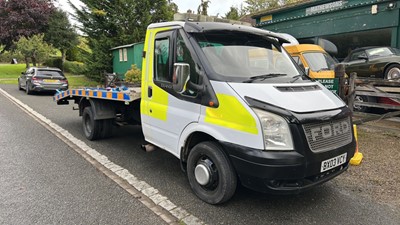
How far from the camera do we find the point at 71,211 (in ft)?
11.6

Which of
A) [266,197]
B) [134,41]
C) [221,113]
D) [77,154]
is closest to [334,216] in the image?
[266,197]

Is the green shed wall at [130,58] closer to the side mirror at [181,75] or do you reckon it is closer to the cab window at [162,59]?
the cab window at [162,59]

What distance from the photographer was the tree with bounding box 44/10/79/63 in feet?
108

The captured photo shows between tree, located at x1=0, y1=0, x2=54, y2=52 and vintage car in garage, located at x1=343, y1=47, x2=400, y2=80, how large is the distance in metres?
31.0

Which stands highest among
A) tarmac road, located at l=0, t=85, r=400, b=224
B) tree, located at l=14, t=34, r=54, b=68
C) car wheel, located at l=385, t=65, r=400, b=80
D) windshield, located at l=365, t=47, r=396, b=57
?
tree, located at l=14, t=34, r=54, b=68

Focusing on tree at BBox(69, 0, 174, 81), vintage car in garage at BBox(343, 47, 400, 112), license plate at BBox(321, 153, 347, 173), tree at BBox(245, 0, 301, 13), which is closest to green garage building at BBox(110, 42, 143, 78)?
tree at BBox(69, 0, 174, 81)

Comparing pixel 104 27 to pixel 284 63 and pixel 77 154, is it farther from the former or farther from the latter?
pixel 284 63

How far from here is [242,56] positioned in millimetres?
3967

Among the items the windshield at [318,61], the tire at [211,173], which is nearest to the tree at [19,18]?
the windshield at [318,61]

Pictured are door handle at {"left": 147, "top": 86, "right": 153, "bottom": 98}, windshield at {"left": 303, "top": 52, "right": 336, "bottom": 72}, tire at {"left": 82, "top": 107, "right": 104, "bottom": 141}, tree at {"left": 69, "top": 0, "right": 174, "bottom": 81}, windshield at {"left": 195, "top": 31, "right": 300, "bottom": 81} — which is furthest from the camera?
tree at {"left": 69, "top": 0, "right": 174, "bottom": 81}

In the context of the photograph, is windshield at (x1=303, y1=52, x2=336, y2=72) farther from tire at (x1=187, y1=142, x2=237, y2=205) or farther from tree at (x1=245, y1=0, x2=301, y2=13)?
tree at (x1=245, y1=0, x2=301, y2=13)

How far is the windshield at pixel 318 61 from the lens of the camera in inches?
397

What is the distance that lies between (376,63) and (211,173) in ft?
30.1

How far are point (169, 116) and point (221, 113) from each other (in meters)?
0.99
